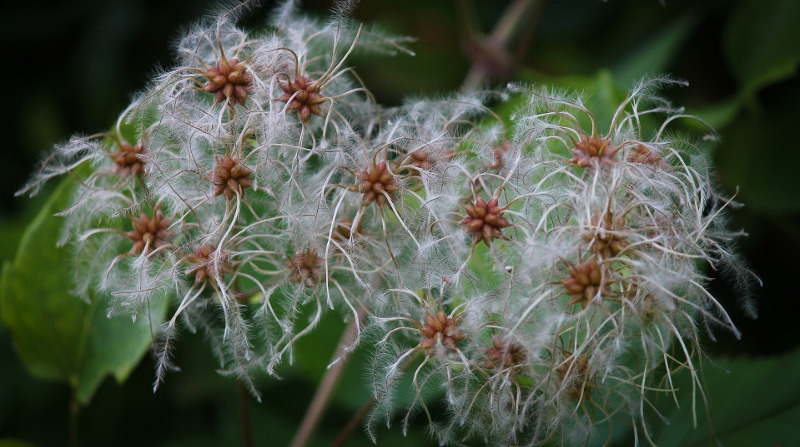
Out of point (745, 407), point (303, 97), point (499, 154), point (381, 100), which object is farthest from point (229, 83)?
point (381, 100)

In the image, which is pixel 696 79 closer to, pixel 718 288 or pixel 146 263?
pixel 718 288

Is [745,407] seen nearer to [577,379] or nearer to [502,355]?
[577,379]

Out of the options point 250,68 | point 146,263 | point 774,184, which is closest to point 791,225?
point 774,184

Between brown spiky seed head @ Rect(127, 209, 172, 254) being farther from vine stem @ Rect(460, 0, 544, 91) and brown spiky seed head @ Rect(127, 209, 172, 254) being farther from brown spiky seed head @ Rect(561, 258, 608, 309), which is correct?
vine stem @ Rect(460, 0, 544, 91)

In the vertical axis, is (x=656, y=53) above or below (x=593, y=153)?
below

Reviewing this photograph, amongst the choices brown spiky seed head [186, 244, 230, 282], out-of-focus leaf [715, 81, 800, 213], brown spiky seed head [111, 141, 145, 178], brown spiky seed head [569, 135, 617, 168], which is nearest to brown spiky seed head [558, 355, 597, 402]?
brown spiky seed head [569, 135, 617, 168]

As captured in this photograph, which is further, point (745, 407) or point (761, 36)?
point (761, 36)
